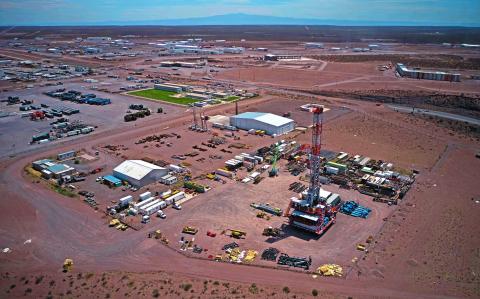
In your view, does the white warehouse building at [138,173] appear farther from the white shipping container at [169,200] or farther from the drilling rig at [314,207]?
the drilling rig at [314,207]

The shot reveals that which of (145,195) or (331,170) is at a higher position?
(331,170)

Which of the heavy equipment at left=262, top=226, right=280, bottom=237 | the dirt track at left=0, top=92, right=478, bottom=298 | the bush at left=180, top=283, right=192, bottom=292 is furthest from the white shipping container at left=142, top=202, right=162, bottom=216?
the bush at left=180, top=283, right=192, bottom=292

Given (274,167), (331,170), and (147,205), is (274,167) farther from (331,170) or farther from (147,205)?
(147,205)

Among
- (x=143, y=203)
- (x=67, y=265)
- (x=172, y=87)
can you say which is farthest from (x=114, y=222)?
(x=172, y=87)

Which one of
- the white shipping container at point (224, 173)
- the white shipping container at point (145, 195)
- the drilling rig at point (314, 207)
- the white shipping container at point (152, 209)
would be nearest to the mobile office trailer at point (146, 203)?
A: the white shipping container at point (152, 209)

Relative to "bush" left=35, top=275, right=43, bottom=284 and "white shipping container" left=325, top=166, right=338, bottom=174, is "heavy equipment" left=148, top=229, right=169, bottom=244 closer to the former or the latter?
"bush" left=35, top=275, right=43, bottom=284

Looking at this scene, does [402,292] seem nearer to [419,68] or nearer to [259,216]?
[259,216]
